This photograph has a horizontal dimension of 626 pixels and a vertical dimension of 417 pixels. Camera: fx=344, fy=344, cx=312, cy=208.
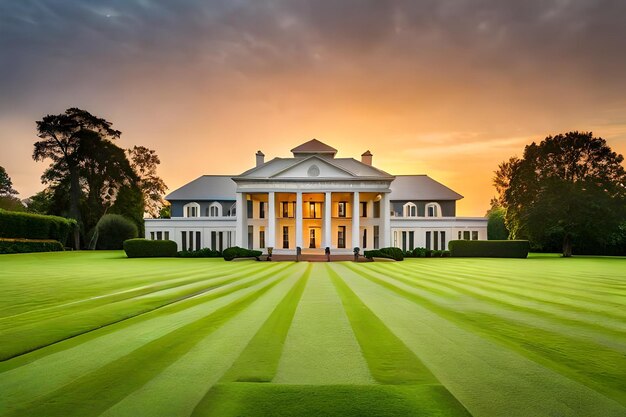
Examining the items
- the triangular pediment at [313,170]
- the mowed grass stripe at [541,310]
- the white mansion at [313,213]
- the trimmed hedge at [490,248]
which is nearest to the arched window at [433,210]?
the white mansion at [313,213]

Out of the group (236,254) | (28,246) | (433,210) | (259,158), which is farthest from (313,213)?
(28,246)

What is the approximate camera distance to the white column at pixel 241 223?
4578 centimetres

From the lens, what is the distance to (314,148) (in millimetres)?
53625

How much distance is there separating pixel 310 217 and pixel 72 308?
42853mm

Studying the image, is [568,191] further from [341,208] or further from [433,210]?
[341,208]

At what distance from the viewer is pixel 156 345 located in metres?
6.18

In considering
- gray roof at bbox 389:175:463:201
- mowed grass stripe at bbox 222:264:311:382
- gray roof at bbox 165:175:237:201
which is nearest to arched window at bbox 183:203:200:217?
gray roof at bbox 165:175:237:201

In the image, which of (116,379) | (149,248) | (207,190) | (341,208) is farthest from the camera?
(207,190)

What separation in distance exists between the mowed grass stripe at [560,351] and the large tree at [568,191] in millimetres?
44679

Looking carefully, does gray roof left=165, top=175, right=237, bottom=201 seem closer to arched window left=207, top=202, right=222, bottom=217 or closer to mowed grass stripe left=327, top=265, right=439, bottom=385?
arched window left=207, top=202, right=222, bottom=217

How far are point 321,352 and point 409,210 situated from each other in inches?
2018

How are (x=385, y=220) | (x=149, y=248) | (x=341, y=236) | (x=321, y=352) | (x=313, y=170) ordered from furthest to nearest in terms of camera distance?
(x=341, y=236) → (x=385, y=220) → (x=313, y=170) → (x=149, y=248) → (x=321, y=352)

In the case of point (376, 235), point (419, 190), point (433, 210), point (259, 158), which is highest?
point (259, 158)

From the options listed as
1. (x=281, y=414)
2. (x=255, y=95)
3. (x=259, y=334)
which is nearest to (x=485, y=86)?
(x=255, y=95)
